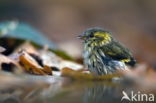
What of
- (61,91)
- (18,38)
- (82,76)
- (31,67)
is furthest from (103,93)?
(18,38)

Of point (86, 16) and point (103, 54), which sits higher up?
point (86, 16)

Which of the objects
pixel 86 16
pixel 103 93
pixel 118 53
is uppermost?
pixel 86 16

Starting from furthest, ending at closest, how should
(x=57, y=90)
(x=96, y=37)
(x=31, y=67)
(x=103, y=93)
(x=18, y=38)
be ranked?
(x=18, y=38)
(x=31, y=67)
(x=96, y=37)
(x=57, y=90)
(x=103, y=93)

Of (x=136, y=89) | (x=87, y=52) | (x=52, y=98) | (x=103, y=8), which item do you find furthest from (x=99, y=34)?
(x=103, y=8)

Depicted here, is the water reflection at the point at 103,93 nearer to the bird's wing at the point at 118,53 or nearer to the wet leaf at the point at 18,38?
the bird's wing at the point at 118,53

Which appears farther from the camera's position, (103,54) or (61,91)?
(103,54)

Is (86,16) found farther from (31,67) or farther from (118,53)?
(118,53)

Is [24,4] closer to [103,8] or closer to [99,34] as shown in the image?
[103,8]

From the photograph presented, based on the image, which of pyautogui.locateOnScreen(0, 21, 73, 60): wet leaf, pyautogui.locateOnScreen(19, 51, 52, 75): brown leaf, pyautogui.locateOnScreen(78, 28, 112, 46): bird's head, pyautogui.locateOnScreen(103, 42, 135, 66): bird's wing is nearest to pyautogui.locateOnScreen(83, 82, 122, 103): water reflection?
pyautogui.locateOnScreen(103, 42, 135, 66): bird's wing

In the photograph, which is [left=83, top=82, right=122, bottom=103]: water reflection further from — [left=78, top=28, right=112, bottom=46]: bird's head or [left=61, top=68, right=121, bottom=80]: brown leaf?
[left=78, top=28, right=112, bottom=46]: bird's head
